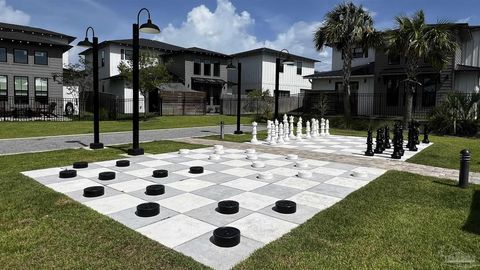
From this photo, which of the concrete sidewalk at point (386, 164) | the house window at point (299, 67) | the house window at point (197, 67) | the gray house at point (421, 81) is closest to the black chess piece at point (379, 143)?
the concrete sidewalk at point (386, 164)

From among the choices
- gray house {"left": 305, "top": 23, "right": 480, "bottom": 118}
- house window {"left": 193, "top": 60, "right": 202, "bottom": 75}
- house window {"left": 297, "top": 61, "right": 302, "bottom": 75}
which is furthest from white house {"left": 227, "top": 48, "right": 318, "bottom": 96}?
gray house {"left": 305, "top": 23, "right": 480, "bottom": 118}

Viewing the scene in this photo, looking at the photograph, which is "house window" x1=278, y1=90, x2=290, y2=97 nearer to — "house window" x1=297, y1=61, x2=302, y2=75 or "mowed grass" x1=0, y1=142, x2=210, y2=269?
"house window" x1=297, y1=61, x2=302, y2=75

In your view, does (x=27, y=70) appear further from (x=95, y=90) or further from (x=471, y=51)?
(x=471, y=51)

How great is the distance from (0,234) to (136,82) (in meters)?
6.08

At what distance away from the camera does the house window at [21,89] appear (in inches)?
1053

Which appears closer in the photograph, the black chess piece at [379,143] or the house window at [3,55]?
the black chess piece at [379,143]

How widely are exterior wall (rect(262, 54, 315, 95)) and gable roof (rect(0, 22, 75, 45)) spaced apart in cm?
2069

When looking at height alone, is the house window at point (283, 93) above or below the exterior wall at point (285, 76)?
below

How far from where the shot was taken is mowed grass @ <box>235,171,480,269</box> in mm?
3266

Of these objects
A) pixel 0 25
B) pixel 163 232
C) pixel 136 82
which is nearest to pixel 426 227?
pixel 163 232

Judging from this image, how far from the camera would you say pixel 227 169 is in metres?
7.43

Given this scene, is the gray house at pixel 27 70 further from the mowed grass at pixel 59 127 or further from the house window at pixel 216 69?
the house window at pixel 216 69

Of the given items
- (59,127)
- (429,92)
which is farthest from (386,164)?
(59,127)

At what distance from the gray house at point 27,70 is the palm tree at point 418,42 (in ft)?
85.7
